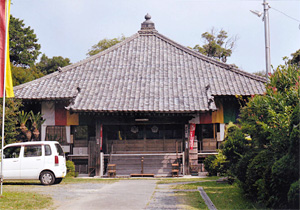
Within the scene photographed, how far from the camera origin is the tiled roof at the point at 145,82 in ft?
68.1

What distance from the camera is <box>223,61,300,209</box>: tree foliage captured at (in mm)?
8852

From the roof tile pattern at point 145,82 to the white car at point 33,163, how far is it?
4.18 meters

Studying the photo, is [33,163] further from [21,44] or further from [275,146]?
[21,44]

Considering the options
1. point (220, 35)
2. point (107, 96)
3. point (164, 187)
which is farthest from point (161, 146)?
point (220, 35)

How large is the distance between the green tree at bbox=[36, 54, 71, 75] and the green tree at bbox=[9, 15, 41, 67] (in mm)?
1296

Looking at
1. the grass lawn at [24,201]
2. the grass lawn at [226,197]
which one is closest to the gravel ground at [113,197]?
the grass lawn at [24,201]

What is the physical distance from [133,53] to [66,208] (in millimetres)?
16897

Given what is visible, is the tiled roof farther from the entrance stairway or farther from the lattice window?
the entrance stairway

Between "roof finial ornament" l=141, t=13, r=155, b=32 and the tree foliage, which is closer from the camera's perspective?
the tree foliage

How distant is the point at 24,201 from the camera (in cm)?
1107

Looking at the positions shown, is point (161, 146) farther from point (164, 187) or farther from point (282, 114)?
point (282, 114)

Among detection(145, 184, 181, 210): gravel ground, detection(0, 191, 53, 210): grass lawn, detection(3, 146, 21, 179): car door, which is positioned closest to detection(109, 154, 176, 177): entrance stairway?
detection(3, 146, 21, 179): car door

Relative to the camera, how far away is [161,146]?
21625 mm

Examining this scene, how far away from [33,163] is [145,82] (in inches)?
359
